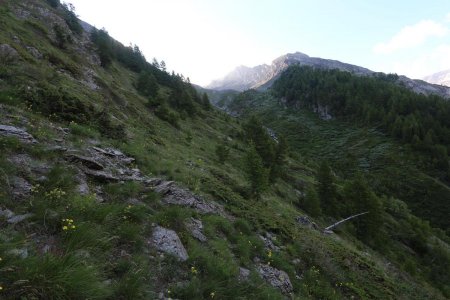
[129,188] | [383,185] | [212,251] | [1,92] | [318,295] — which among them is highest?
[1,92]

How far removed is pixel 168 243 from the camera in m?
8.48

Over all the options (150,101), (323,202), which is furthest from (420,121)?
(150,101)

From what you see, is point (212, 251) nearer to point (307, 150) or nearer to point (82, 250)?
point (82, 250)

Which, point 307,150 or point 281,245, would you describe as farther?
point 307,150

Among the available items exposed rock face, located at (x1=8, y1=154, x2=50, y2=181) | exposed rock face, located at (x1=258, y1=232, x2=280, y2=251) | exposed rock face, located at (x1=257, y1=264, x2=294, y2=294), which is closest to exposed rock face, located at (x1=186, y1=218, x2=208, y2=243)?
exposed rock face, located at (x1=257, y1=264, x2=294, y2=294)

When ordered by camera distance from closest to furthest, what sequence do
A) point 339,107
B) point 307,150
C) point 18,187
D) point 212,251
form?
point 18,187 < point 212,251 < point 307,150 < point 339,107

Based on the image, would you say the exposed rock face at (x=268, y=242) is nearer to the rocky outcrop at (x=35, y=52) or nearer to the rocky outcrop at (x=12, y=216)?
the rocky outcrop at (x=12, y=216)

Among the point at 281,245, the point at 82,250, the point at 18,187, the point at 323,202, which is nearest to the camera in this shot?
the point at 82,250

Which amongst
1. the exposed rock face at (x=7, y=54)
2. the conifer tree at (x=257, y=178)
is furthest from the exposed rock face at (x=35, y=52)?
the conifer tree at (x=257, y=178)

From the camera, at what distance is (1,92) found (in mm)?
13555

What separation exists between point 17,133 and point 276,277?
9.93m

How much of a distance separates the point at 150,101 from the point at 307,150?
67.1m

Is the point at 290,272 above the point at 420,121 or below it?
below

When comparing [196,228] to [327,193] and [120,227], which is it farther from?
[327,193]
